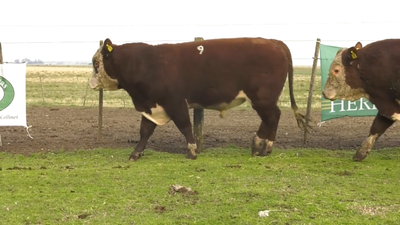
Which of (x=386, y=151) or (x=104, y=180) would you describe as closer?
(x=104, y=180)

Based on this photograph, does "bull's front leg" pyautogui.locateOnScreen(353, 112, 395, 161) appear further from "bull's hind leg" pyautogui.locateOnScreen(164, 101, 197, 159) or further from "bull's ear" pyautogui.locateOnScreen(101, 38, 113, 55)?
"bull's ear" pyautogui.locateOnScreen(101, 38, 113, 55)

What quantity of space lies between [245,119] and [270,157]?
5431mm

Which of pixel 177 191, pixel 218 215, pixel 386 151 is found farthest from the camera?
pixel 386 151

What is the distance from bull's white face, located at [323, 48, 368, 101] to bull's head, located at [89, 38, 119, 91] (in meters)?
3.82

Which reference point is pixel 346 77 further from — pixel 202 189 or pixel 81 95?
pixel 81 95

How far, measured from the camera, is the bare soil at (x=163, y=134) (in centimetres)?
1023

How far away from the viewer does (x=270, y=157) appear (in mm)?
8875

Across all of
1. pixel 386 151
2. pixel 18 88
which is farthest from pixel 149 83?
pixel 386 151

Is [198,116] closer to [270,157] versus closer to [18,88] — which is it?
[270,157]

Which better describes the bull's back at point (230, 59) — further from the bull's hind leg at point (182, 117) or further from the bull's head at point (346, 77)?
the bull's head at point (346, 77)

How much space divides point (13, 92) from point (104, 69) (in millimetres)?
2012

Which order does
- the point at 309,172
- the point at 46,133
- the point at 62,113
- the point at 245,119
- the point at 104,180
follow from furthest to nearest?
the point at 62,113
the point at 245,119
the point at 46,133
the point at 309,172
the point at 104,180

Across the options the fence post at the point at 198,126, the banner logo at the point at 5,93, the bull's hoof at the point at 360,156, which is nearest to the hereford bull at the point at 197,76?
the fence post at the point at 198,126

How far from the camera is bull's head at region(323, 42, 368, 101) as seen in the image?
838cm
